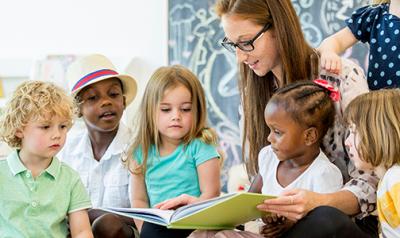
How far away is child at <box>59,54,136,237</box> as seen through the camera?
2014 millimetres

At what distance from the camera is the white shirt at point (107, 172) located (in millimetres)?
2010

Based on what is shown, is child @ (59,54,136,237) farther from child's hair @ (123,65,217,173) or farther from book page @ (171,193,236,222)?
book page @ (171,193,236,222)

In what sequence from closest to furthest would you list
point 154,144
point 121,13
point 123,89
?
point 154,144
point 123,89
point 121,13

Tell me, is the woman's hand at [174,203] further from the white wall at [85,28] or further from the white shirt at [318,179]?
the white wall at [85,28]

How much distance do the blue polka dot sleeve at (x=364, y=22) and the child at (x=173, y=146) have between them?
20.3 inches

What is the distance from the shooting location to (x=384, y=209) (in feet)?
4.31

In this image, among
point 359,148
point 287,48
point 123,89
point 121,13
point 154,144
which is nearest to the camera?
point 359,148

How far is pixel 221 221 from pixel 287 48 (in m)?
0.52

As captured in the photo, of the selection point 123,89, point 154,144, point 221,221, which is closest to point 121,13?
point 123,89

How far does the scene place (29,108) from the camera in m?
1.59

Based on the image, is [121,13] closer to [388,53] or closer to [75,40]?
[75,40]

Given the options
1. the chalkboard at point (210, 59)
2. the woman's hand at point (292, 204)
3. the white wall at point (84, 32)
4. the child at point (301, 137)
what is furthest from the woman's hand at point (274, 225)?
the white wall at point (84, 32)

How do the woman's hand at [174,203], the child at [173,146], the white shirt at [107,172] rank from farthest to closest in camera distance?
the white shirt at [107,172] < the child at [173,146] < the woman's hand at [174,203]

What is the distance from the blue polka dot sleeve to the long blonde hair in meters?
0.19
